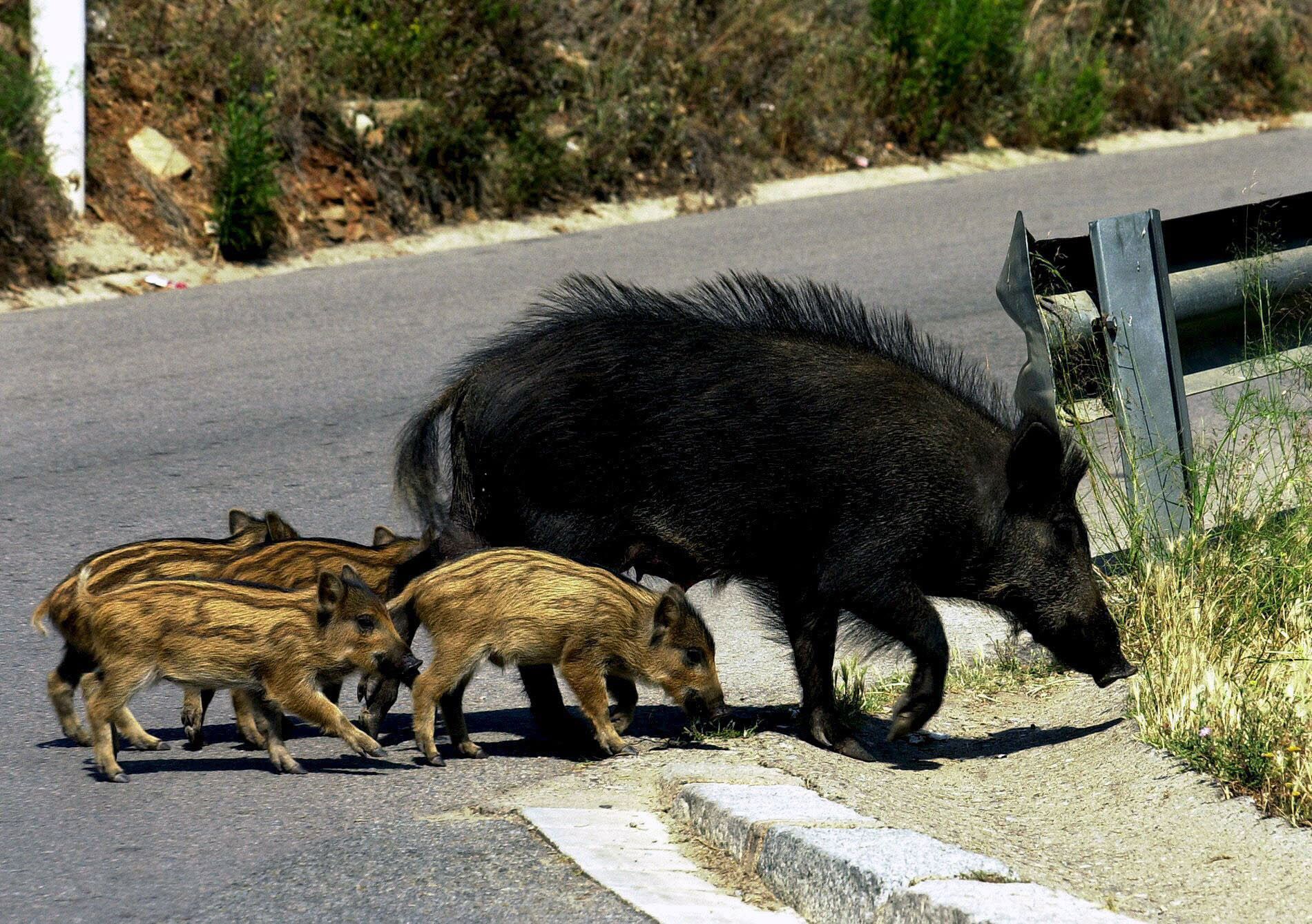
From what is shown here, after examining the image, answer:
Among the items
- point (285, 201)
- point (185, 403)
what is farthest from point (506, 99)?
point (185, 403)

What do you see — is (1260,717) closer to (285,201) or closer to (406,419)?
(406,419)

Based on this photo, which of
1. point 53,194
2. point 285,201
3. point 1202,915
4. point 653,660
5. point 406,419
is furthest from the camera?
point 285,201

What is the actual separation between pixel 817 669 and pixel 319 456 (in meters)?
3.55

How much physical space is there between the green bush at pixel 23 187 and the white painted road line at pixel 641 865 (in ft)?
23.9

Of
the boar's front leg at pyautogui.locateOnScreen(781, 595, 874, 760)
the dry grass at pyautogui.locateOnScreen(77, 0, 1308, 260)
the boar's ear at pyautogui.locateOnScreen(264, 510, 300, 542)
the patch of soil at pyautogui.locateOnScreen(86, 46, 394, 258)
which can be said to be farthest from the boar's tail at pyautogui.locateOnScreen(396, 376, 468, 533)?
the dry grass at pyautogui.locateOnScreen(77, 0, 1308, 260)

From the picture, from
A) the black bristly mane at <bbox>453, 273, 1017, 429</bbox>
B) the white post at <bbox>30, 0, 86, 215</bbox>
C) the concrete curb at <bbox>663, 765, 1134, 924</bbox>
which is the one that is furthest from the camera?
the white post at <bbox>30, 0, 86, 215</bbox>

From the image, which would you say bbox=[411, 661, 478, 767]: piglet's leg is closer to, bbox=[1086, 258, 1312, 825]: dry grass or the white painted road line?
the white painted road line

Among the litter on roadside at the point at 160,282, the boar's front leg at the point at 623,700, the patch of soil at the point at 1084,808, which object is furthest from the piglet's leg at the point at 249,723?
the litter on roadside at the point at 160,282

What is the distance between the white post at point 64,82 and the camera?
11.0 meters

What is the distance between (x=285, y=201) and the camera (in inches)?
465

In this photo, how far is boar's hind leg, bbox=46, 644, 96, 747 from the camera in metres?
4.73

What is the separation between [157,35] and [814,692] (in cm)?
958

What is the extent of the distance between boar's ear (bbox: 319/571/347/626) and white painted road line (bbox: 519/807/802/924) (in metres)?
0.81

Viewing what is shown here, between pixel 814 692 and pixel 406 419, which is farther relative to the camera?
pixel 406 419
